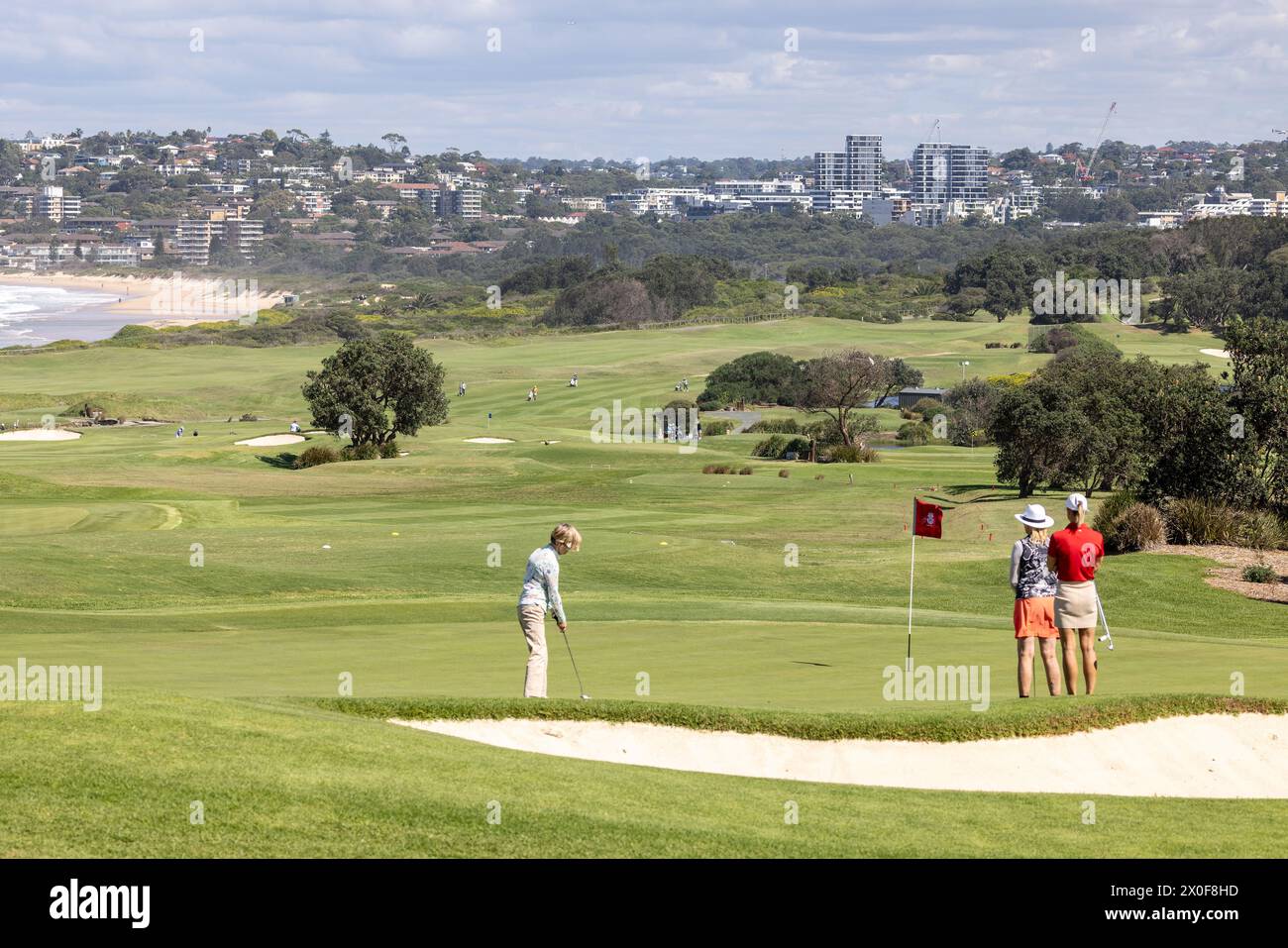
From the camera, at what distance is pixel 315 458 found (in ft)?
216

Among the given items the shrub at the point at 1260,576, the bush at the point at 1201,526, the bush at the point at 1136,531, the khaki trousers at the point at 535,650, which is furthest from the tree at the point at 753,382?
the khaki trousers at the point at 535,650

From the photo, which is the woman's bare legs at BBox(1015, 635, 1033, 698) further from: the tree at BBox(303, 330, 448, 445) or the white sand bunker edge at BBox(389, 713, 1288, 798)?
the tree at BBox(303, 330, 448, 445)

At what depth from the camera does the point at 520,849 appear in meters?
9.38

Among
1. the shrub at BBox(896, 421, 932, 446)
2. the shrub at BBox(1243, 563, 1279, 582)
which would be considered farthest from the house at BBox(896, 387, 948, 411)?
the shrub at BBox(1243, 563, 1279, 582)

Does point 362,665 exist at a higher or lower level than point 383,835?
lower

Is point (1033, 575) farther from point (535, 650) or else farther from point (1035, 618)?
point (535, 650)

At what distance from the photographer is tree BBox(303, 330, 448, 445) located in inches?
2692

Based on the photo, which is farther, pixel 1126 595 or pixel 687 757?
pixel 1126 595

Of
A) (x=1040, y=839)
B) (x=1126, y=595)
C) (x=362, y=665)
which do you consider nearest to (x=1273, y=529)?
(x=1126, y=595)

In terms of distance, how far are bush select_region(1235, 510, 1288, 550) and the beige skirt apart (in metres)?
17.4

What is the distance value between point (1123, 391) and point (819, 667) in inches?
1618

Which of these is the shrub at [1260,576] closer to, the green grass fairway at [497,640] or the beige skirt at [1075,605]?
the green grass fairway at [497,640]

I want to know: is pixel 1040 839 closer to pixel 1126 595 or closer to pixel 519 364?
pixel 1126 595
